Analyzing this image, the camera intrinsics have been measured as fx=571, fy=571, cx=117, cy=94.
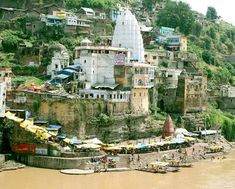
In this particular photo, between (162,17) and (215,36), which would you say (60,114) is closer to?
(162,17)

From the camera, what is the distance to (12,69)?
47562 mm

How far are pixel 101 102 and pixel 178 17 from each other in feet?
99.0

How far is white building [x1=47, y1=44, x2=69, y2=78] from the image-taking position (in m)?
47.1

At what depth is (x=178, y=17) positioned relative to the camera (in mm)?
69188

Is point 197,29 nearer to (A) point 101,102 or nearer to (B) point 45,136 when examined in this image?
(A) point 101,102

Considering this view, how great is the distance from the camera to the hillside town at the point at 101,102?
37.6m

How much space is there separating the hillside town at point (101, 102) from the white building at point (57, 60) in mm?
93

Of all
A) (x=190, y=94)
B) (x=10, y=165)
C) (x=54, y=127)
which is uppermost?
(x=190, y=94)

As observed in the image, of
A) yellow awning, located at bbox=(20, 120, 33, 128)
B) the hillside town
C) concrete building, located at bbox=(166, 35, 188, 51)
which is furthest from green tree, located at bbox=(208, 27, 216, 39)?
yellow awning, located at bbox=(20, 120, 33, 128)

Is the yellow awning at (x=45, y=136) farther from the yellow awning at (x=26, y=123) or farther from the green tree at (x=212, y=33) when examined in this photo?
the green tree at (x=212, y=33)

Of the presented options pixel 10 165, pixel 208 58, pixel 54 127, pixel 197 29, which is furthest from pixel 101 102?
pixel 197 29

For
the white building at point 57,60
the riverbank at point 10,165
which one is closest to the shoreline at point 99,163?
the riverbank at point 10,165

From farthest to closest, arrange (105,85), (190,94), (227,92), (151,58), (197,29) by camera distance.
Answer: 1. (197,29)
2. (227,92)
3. (151,58)
4. (190,94)
5. (105,85)

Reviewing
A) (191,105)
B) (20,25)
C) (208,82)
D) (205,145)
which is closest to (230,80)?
(208,82)
